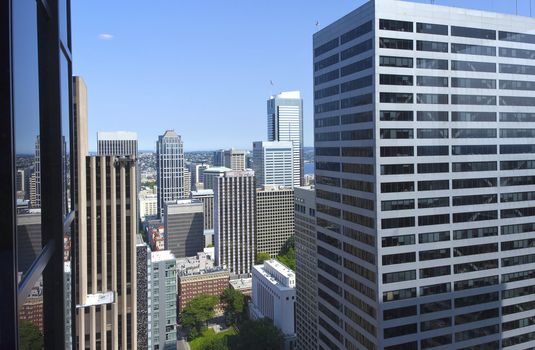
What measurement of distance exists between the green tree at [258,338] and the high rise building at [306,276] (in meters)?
1.44

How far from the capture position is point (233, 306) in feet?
93.6

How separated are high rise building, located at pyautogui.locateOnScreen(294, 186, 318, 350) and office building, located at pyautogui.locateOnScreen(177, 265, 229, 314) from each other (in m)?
9.63

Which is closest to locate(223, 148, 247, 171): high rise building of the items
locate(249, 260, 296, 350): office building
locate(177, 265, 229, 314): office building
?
locate(177, 265, 229, 314): office building

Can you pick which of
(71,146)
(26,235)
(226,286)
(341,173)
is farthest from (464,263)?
(226,286)

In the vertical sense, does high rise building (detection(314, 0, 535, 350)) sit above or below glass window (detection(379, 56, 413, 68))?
below

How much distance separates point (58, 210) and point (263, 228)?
38.0m

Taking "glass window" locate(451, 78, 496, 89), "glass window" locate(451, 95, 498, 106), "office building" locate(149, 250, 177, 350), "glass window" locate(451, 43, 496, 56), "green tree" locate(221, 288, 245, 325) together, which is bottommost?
"green tree" locate(221, 288, 245, 325)

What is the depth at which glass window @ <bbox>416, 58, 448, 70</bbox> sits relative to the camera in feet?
32.5

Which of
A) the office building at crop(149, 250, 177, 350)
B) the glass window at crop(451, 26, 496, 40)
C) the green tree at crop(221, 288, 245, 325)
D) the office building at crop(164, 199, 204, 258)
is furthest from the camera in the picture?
the office building at crop(164, 199, 204, 258)

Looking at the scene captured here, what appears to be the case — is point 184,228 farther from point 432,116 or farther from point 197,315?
point 432,116

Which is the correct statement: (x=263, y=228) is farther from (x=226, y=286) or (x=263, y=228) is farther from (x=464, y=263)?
(x=464, y=263)

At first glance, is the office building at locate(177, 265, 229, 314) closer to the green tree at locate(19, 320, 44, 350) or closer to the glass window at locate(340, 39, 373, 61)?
the glass window at locate(340, 39, 373, 61)

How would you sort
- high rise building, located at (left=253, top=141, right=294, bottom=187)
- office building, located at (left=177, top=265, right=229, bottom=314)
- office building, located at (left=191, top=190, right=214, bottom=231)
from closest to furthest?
office building, located at (left=177, top=265, right=229, bottom=314) < office building, located at (left=191, top=190, right=214, bottom=231) < high rise building, located at (left=253, top=141, right=294, bottom=187)

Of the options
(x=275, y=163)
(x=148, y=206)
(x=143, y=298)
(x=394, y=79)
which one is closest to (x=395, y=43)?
(x=394, y=79)
